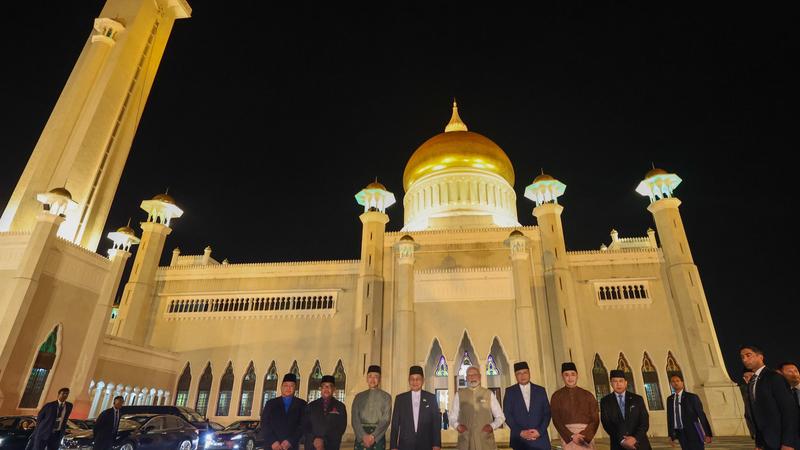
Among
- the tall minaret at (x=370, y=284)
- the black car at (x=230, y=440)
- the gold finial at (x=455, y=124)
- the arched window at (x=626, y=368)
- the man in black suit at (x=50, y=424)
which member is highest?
the gold finial at (x=455, y=124)

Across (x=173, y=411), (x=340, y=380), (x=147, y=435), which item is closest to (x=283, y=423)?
(x=147, y=435)

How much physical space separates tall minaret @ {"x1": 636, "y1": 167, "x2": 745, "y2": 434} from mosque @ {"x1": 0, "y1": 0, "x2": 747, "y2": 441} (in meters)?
0.07

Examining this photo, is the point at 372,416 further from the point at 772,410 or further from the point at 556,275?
the point at 556,275

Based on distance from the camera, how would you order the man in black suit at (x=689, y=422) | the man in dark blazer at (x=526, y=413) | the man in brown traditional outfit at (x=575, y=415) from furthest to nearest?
the man in black suit at (x=689, y=422) < the man in dark blazer at (x=526, y=413) < the man in brown traditional outfit at (x=575, y=415)

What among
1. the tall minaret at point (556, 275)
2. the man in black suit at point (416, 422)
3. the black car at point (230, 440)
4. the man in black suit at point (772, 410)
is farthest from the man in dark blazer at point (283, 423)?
the tall minaret at point (556, 275)

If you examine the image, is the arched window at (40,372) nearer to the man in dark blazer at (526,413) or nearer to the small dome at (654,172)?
the man in dark blazer at (526,413)

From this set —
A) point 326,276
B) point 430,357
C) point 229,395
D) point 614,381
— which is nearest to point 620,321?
point 430,357

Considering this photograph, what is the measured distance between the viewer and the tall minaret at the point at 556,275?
59.7 feet

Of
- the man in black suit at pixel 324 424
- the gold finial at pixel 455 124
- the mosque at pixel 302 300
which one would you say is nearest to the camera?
the man in black suit at pixel 324 424

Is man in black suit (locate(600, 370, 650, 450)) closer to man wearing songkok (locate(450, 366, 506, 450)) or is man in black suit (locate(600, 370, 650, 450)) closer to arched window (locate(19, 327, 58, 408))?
man wearing songkok (locate(450, 366, 506, 450))

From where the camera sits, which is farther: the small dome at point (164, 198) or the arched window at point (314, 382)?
the small dome at point (164, 198)

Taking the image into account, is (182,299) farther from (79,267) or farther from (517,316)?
(517,316)

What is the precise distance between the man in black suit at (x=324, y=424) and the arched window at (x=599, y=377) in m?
16.3

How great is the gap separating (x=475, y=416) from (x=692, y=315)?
675 inches
